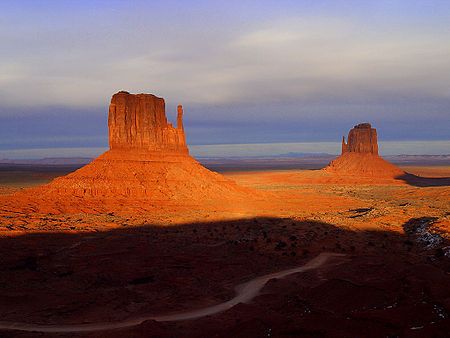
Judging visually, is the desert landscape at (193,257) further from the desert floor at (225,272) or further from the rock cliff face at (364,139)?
the rock cliff face at (364,139)

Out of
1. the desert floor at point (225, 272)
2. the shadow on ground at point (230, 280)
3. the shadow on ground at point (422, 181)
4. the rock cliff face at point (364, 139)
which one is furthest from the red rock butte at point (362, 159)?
the shadow on ground at point (230, 280)

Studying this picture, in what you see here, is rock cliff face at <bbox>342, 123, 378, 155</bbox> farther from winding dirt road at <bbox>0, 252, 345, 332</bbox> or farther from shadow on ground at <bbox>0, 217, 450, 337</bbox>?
winding dirt road at <bbox>0, 252, 345, 332</bbox>

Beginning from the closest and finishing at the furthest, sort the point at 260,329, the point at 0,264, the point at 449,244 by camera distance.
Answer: the point at 260,329, the point at 0,264, the point at 449,244

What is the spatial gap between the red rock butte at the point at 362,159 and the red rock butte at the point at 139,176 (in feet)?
233

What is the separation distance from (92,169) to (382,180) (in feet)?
283

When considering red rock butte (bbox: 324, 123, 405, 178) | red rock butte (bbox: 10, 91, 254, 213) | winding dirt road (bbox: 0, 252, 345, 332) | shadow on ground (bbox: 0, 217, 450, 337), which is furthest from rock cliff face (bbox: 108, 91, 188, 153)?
red rock butte (bbox: 324, 123, 405, 178)

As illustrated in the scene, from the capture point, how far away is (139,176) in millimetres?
61844

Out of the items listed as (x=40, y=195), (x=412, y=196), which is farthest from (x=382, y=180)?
(x=40, y=195)

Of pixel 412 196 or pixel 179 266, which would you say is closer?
pixel 179 266

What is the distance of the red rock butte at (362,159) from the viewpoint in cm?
12825

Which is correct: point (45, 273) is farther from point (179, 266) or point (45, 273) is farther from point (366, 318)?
point (366, 318)

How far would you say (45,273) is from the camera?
82.7 ft

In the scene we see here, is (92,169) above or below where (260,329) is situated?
above

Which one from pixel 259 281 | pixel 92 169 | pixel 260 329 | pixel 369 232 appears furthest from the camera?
pixel 92 169
